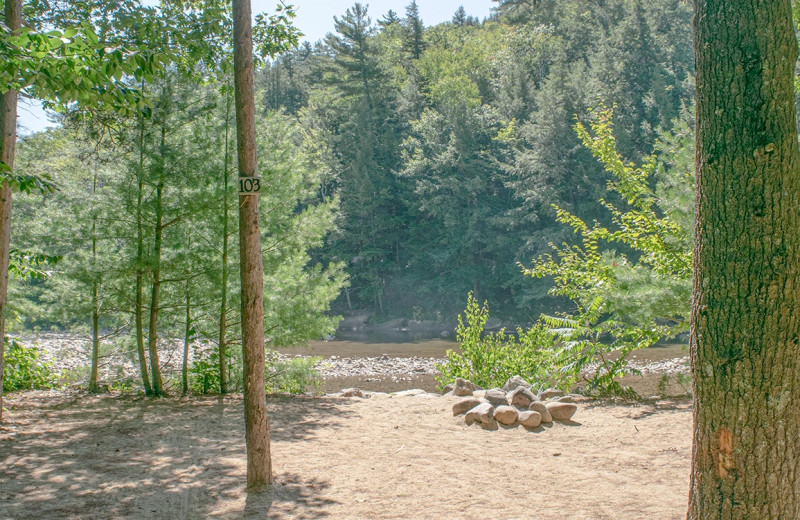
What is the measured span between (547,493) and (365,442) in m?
2.19

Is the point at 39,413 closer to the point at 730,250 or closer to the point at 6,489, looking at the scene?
the point at 6,489

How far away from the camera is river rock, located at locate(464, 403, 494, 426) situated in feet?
23.4

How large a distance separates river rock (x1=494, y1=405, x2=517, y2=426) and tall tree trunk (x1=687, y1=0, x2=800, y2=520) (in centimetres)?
450

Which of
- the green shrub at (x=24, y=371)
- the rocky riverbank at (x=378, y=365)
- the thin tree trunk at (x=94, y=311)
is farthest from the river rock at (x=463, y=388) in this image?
the green shrub at (x=24, y=371)

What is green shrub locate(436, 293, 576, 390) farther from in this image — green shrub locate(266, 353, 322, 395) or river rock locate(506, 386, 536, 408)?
green shrub locate(266, 353, 322, 395)

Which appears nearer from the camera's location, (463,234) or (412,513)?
(412,513)

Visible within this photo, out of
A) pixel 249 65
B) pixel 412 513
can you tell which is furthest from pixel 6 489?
pixel 249 65

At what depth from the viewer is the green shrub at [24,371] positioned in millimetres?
9906

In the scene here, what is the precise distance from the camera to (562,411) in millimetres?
7352

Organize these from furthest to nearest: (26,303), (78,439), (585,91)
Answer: (585,91), (26,303), (78,439)

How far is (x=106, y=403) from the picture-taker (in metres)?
8.16

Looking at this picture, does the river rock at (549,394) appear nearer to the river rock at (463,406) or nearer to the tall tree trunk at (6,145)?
the river rock at (463,406)

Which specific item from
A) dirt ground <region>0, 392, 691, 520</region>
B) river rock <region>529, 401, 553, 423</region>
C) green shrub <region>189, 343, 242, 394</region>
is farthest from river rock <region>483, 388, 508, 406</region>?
green shrub <region>189, 343, 242, 394</region>

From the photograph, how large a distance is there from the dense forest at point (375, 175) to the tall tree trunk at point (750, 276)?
A: 6628mm
